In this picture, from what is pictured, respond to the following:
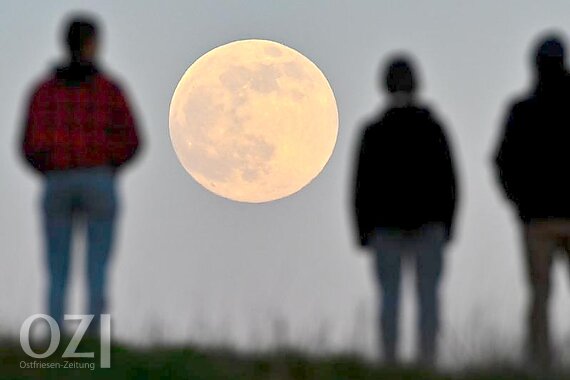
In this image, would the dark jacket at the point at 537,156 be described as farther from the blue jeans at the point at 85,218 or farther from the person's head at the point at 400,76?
the blue jeans at the point at 85,218

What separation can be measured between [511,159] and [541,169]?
0.19m

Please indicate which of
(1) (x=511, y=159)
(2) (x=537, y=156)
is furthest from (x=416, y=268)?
(2) (x=537, y=156)

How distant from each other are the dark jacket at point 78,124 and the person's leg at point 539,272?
246 centimetres

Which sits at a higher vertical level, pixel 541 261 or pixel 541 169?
pixel 541 169

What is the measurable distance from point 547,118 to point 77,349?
3.27m

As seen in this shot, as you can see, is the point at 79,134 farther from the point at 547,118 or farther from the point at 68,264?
→ the point at 547,118

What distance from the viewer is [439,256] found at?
8.88 metres

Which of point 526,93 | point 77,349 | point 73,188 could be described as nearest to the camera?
point 77,349

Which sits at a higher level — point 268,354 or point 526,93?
point 526,93

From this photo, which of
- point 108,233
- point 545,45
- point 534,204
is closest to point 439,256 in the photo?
point 534,204

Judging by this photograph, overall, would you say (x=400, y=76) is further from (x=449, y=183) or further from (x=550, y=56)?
(x=550, y=56)

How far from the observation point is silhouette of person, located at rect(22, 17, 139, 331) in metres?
8.53

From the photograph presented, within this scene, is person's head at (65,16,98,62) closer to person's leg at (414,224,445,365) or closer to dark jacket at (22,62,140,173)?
dark jacket at (22,62,140,173)

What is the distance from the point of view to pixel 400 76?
898 cm
